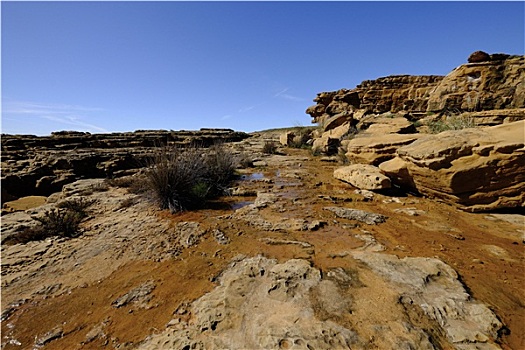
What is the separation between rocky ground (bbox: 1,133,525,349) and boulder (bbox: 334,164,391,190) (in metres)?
0.94

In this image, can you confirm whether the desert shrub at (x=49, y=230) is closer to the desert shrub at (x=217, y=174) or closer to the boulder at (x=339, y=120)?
the desert shrub at (x=217, y=174)

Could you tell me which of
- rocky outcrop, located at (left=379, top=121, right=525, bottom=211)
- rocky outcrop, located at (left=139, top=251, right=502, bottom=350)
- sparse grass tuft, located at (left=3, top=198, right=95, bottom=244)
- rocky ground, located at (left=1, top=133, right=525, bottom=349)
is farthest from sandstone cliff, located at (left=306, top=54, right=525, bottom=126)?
sparse grass tuft, located at (left=3, top=198, right=95, bottom=244)

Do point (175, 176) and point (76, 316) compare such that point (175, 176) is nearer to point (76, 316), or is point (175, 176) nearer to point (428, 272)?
point (76, 316)

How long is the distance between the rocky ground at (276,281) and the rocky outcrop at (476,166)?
0.85 feet

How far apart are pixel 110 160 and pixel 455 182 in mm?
10860

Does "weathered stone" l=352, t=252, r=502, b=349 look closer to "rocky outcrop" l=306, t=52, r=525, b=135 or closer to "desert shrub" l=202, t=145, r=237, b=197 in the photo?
"desert shrub" l=202, t=145, r=237, b=197

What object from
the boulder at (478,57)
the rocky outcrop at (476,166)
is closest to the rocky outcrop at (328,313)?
the rocky outcrop at (476,166)

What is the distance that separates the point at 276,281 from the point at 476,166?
11.3ft

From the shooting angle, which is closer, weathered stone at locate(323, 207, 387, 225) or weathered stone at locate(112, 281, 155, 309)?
weathered stone at locate(112, 281, 155, 309)

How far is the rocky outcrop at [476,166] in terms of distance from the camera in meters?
3.22

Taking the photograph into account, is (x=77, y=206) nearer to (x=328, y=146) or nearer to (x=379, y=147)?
(x=379, y=147)

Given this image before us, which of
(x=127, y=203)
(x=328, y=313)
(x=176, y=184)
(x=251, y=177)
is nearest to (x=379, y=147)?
(x=251, y=177)

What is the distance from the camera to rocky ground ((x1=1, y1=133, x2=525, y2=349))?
1620mm

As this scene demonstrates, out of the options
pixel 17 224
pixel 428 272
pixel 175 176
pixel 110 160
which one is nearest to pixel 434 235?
pixel 428 272
